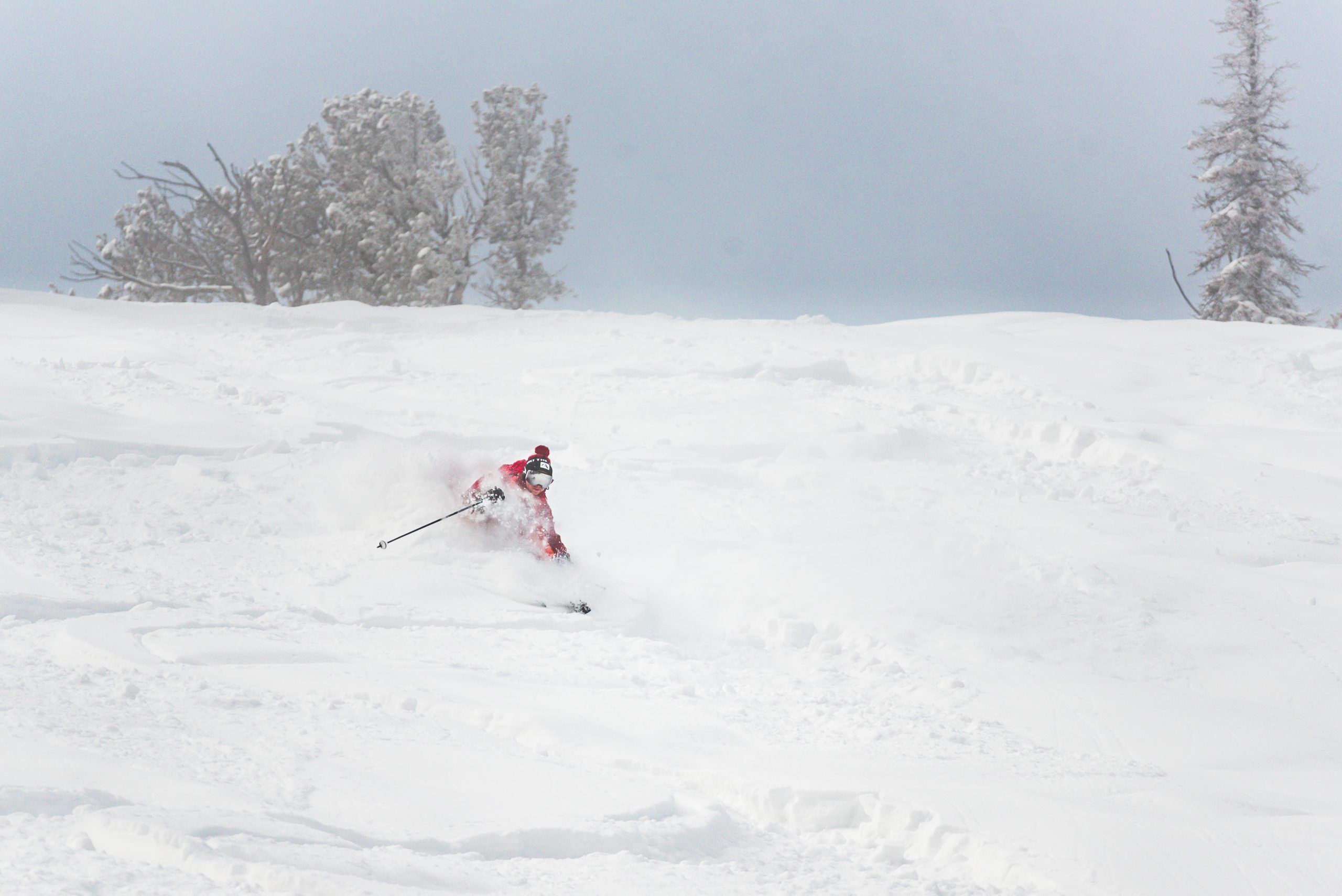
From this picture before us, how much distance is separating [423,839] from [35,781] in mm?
1257

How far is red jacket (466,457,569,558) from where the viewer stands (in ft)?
23.7

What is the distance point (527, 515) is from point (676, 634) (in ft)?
5.03

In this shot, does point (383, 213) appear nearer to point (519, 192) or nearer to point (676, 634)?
point (519, 192)

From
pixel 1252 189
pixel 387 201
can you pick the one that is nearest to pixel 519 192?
pixel 387 201

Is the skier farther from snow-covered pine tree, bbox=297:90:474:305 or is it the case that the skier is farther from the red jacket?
snow-covered pine tree, bbox=297:90:474:305

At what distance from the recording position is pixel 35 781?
3.22 m

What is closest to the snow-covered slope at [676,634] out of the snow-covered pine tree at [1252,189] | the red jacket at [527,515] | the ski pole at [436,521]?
the ski pole at [436,521]

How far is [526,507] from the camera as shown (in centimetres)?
736

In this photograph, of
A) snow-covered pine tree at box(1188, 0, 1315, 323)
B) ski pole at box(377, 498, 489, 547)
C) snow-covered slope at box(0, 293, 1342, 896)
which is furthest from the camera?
snow-covered pine tree at box(1188, 0, 1315, 323)

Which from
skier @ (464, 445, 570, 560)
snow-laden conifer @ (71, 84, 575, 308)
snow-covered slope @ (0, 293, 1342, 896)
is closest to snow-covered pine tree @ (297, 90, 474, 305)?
snow-laden conifer @ (71, 84, 575, 308)

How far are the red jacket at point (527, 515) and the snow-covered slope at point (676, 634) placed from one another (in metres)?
0.22

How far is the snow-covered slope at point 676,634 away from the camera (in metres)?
3.44

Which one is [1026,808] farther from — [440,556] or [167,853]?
[440,556]

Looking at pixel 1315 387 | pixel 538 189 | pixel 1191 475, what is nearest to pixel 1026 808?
→ pixel 1191 475
